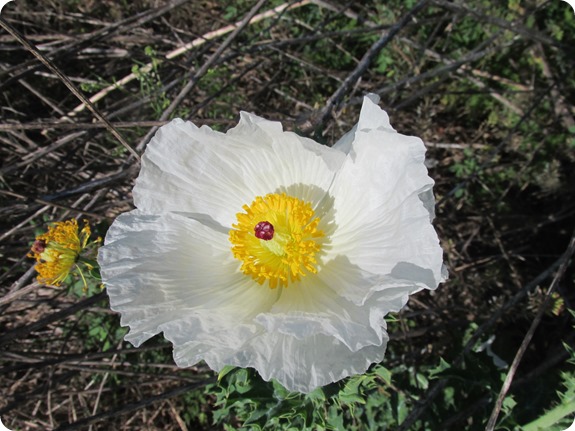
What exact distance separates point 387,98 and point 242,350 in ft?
5.77

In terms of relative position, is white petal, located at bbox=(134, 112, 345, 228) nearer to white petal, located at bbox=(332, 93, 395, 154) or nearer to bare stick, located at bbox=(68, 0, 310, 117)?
white petal, located at bbox=(332, 93, 395, 154)

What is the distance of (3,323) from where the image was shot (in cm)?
276

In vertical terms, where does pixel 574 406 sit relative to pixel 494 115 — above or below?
below

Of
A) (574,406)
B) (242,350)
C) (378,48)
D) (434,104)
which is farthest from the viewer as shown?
(434,104)

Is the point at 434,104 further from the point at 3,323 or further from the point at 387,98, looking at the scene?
the point at 3,323

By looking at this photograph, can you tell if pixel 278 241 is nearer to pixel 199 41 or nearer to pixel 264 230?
pixel 264 230

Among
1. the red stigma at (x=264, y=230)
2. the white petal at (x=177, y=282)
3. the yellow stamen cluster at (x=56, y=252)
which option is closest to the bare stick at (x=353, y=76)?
the red stigma at (x=264, y=230)

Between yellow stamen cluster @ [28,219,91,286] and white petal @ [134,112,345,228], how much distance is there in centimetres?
25

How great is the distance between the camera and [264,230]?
164 cm

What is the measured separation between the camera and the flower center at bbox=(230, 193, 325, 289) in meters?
1.73

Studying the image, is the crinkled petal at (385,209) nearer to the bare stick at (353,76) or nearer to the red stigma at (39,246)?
the bare stick at (353,76)

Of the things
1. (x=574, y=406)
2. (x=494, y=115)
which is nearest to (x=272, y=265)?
(x=574, y=406)

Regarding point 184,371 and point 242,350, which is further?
point 184,371

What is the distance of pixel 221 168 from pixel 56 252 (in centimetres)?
59
